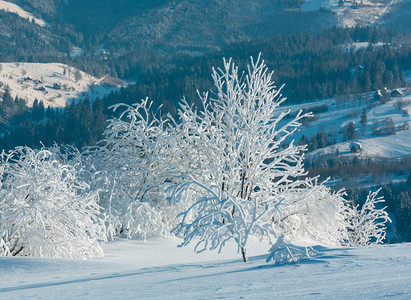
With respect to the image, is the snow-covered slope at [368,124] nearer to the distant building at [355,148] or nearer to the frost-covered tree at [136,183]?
the distant building at [355,148]

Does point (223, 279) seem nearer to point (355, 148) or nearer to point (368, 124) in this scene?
point (355, 148)

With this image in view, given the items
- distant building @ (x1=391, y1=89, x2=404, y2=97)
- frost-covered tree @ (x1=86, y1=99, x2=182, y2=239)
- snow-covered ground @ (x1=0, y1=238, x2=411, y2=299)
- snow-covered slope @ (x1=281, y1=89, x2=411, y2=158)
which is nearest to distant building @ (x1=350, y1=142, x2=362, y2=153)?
snow-covered slope @ (x1=281, y1=89, x2=411, y2=158)

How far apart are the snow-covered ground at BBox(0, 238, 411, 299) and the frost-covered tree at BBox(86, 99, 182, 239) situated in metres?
5.64

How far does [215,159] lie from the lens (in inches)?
398

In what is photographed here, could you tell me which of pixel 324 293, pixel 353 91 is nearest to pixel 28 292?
pixel 324 293

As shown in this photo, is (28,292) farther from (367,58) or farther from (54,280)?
(367,58)

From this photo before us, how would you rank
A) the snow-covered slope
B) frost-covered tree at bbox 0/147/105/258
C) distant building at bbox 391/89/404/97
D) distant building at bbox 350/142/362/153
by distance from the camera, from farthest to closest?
distant building at bbox 391/89/404/97
the snow-covered slope
distant building at bbox 350/142/362/153
frost-covered tree at bbox 0/147/105/258

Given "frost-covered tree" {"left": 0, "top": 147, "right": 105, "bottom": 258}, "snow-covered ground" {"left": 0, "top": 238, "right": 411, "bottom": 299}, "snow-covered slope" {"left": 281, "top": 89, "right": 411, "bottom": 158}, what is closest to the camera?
"snow-covered ground" {"left": 0, "top": 238, "right": 411, "bottom": 299}

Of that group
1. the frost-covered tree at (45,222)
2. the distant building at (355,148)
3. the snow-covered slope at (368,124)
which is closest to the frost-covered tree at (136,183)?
the frost-covered tree at (45,222)

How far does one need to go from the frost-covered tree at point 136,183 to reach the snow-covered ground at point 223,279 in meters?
5.64

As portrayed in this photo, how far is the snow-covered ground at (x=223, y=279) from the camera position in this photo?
16.3ft

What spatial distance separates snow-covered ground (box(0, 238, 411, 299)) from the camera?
4.97 meters

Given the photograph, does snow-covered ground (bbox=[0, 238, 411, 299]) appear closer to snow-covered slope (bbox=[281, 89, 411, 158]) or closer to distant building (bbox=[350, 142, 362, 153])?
distant building (bbox=[350, 142, 362, 153])

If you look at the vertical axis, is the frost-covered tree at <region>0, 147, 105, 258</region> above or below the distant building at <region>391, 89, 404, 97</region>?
below
